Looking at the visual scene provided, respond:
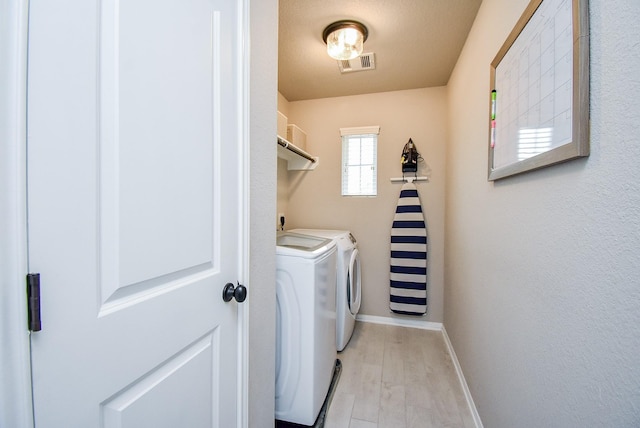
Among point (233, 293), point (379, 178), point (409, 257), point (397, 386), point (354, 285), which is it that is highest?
point (379, 178)

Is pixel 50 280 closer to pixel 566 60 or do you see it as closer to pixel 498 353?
pixel 566 60

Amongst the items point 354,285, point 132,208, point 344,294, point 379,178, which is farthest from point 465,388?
point 132,208

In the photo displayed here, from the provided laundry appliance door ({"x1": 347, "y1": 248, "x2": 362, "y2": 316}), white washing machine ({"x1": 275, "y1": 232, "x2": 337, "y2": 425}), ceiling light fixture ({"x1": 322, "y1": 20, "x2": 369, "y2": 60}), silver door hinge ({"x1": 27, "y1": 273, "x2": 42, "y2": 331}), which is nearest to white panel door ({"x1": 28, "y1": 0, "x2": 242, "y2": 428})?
silver door hinge ({"x1": 27, "y1": 273, "x2": 42, "y2": 331})

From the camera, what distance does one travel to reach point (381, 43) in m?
2.02

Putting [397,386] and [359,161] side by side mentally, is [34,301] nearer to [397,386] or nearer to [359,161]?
[397,386]

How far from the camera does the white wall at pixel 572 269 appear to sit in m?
0.56

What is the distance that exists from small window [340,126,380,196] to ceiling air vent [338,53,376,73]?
650 millimetres

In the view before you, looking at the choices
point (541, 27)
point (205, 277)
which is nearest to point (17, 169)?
point (205, 277)

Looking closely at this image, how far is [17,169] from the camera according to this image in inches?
15.5

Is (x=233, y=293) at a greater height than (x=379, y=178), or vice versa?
(x=379, y=178)

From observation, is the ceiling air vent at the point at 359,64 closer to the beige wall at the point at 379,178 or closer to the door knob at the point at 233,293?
the beige wall at the point at 379,178

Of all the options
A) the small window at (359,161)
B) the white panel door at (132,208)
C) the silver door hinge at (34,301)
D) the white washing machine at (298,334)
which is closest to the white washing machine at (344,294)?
the white washing machine at (298,334)

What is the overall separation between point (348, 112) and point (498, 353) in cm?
257

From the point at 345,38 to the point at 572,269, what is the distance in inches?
73.6
